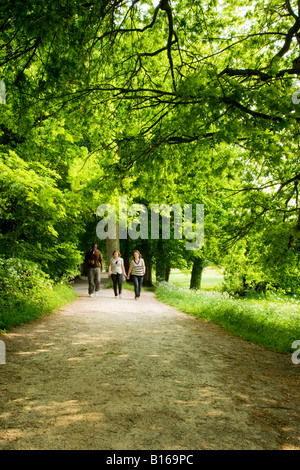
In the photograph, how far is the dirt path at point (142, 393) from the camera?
121 inches

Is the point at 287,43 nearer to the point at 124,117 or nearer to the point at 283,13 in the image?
the point at 283,13

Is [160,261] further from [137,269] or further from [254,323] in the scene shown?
[254,323]

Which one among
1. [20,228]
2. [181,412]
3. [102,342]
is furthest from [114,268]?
[181,412]

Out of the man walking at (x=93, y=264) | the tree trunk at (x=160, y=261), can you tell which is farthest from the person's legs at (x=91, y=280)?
the tree trunk at (x=160, y=261)

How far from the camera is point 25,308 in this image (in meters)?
8.62

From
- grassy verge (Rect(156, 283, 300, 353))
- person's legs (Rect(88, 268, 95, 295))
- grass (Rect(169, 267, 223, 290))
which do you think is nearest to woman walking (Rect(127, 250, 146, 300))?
person's legs (Rect(88, 268, 95, 295))

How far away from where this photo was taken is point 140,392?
411cm

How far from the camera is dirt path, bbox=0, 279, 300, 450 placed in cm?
307

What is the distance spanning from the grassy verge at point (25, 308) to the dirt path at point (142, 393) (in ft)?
1.22

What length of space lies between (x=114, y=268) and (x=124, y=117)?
760 centimetres

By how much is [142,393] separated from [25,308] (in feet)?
18.0

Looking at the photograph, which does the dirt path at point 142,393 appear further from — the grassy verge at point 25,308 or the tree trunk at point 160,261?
the tree trunk at point 160,261

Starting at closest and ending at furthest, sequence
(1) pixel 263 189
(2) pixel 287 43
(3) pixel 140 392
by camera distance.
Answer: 1. (3) pixel 140 392
2. (2) pixel 287 43
3. (1) pixel 263 189
